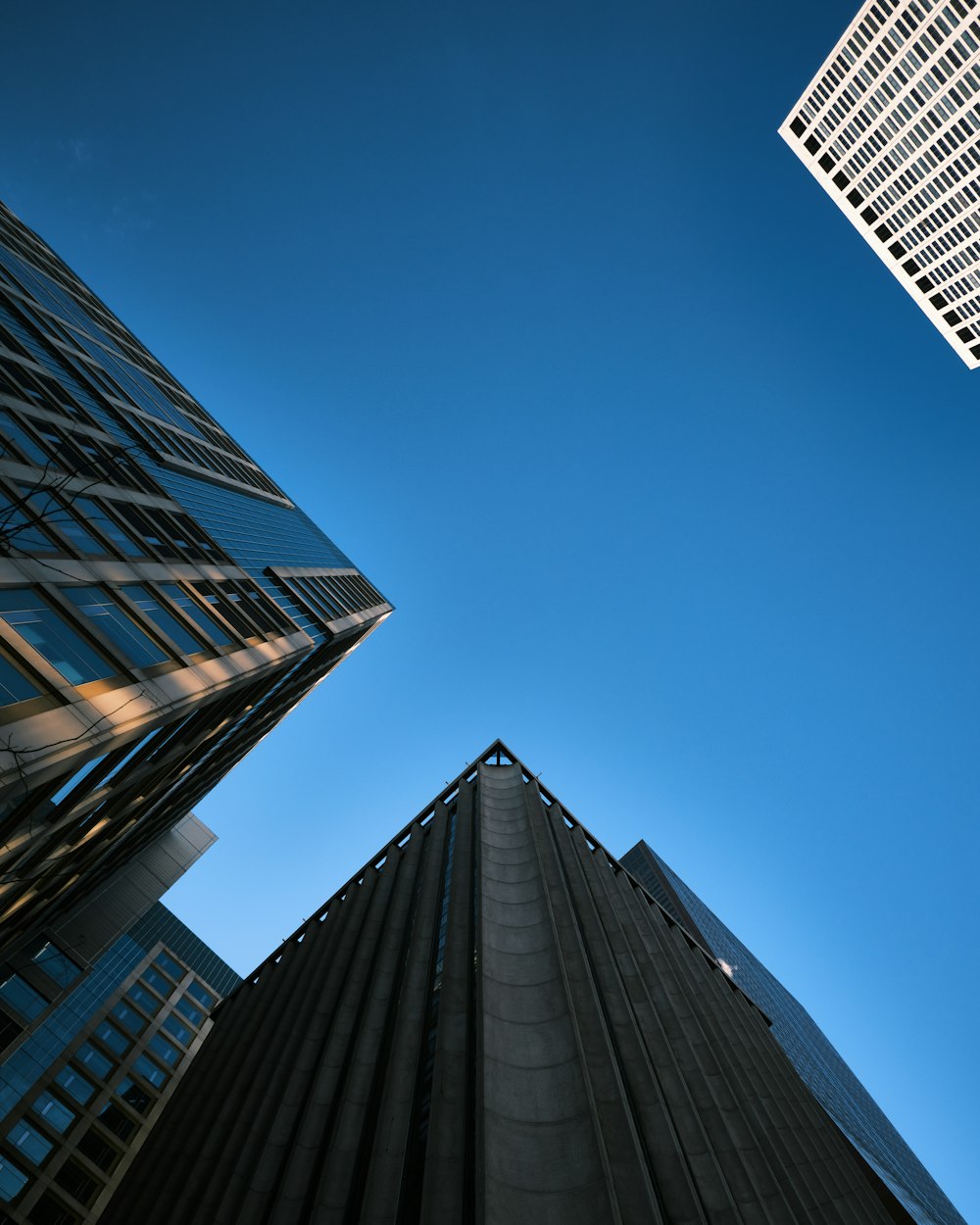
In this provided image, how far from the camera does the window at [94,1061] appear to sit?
152 ft

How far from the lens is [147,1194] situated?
2431 cm

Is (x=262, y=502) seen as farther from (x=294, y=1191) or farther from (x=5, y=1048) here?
(x=294, y=1191)

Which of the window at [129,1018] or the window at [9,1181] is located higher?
the window at [129,1018]

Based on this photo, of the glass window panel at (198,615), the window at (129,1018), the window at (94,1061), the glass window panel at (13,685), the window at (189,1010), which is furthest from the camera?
the window at (189,1010)

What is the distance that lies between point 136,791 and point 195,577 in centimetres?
985

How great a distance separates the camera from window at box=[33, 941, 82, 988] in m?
46.7

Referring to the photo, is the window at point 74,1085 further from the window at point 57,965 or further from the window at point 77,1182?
the window at point 57,965

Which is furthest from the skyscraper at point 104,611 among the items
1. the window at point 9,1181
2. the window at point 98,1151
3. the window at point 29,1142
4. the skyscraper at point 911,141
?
the skyscraper at point 911,141

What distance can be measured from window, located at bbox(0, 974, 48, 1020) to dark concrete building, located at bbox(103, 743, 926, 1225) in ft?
52.2

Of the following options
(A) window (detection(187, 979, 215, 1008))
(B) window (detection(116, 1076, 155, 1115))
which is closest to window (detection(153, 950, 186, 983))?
(A) window (detection(187, 979, 215, 1008))

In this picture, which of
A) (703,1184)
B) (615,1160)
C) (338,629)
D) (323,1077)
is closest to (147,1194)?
(323,1077)

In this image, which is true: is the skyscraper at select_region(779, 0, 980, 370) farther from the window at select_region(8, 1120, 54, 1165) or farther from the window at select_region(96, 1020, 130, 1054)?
the window at select_region(8, 1120, 54, 1165)

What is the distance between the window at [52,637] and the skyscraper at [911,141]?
95.7 meters

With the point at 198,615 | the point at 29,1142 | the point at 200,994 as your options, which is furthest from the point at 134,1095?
the point at 198,615
